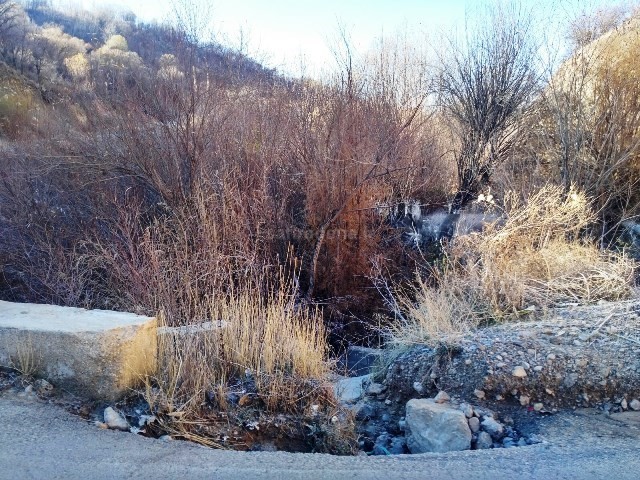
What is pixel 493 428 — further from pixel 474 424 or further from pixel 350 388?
pixel 350 388

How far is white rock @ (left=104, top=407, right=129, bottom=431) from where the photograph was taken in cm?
379

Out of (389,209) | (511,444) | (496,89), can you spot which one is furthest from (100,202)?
(496,89)

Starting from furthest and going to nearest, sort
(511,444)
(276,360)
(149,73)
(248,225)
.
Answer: (149,73) → (248,225) → (276,360) → (511,444)

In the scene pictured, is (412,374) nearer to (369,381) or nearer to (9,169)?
(369,381)

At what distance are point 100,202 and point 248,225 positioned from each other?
3150 millimetres

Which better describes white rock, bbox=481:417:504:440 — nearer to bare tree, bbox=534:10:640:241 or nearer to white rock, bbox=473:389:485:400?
white rock, bbox=473:389:485:400

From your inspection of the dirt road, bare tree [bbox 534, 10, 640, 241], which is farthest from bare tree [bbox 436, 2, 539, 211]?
the dirt road

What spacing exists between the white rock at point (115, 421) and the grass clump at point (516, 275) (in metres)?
2.97

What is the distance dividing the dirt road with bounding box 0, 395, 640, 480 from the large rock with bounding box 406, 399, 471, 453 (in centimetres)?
55

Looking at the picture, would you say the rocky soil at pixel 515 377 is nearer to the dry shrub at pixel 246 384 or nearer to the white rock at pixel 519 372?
the white rock at pixel 519 372

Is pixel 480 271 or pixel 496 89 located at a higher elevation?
pixel 496 89

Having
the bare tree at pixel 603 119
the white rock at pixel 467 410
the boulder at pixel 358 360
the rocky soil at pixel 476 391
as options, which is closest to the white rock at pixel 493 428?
the rocky soil at pixel 476 391

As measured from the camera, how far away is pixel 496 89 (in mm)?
14531

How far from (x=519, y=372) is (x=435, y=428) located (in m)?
0.95
